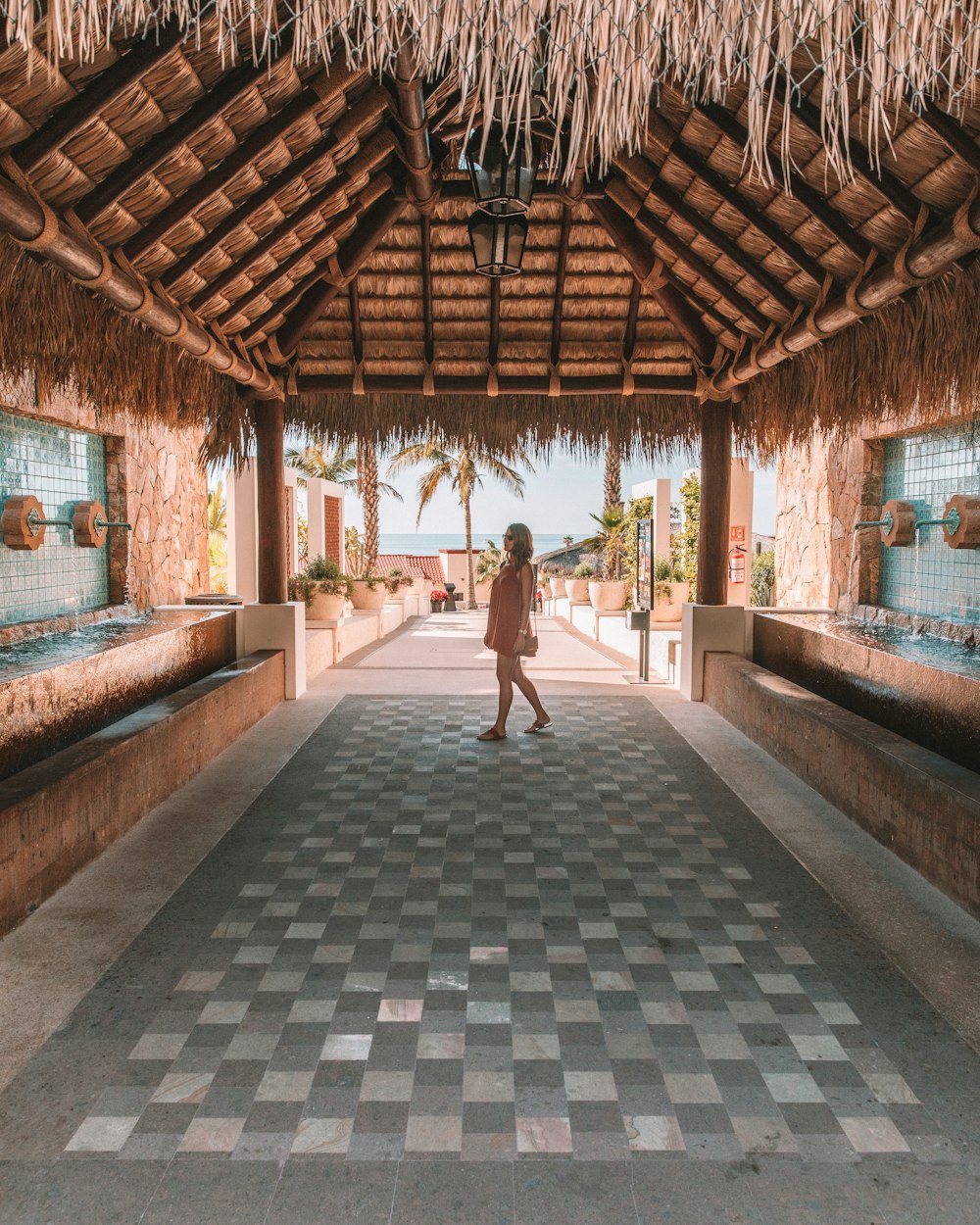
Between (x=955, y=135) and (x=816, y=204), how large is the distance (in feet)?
3.87

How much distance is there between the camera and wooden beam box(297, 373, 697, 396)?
25.7 ft

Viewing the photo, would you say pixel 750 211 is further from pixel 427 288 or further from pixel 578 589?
pixel 578 589

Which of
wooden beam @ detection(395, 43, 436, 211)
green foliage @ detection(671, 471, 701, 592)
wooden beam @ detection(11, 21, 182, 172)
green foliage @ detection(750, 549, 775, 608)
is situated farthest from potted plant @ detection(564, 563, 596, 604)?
wooden beam @ detection(11, 21, 182, 172)

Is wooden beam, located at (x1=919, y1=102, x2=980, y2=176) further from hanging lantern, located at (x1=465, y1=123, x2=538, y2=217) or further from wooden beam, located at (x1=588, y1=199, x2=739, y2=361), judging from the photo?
wooden beam, located at (x1=588, y1=199, x2=739, y2=361)

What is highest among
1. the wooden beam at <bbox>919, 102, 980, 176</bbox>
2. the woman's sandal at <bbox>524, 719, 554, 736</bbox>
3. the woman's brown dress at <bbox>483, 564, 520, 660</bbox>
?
the wooden beam at <bbox>919, 102, 980, 176</bbox>

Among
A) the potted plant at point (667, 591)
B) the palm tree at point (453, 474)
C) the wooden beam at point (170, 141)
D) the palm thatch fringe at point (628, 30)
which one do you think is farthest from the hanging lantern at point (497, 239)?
the palm tree at point (453, 474)

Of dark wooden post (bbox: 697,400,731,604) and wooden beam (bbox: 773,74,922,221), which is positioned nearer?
wooden beam (bbox: 773,74,922,221)

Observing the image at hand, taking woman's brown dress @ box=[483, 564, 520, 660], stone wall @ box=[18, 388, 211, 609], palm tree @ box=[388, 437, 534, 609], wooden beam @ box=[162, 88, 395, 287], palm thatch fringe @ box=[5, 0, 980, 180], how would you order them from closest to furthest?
palm thatch fringe @ box=[5, 0, 980, 180] → wooden beam @ box=[162, 88, 395, 287] → woman's brown dress @ box=[483, 564, 520, 660] → stone wall @ box=[18, 388, 211, 609] → palm tree @ box=[388, 437, 534, 609]

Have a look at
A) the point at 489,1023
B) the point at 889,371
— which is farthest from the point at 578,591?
the point at 489,1023

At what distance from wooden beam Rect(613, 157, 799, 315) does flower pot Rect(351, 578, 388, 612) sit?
9469 millimetres

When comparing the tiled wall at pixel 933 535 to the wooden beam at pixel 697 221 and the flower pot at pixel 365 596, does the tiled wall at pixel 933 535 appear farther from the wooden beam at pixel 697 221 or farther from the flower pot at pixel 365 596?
the flower pot at pixel 365 596

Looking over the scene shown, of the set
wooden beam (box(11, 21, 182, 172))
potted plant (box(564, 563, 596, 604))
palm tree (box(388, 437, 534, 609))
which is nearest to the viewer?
wooden beam (box(11, 21, 182, 172))

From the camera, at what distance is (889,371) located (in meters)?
5.21

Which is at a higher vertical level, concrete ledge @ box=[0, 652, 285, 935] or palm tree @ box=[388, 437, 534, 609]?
palm tree @ box=[388, 437, 534, 609]
